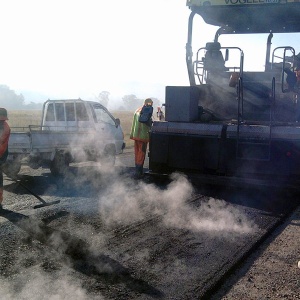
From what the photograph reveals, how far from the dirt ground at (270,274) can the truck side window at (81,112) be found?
7176 millimetres

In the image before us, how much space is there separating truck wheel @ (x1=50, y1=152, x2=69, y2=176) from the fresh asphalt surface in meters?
→ 1.42

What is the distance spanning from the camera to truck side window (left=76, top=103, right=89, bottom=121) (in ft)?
37.8

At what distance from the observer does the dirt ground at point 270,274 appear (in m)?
3.73

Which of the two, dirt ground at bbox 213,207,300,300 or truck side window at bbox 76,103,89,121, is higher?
truck side window at bbox 76,103,89,121

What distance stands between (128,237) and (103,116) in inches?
286

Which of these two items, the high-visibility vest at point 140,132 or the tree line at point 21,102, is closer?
the high-visibility vest at point 140,132

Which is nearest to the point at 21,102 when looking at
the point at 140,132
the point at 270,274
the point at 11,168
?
the point at 11,168

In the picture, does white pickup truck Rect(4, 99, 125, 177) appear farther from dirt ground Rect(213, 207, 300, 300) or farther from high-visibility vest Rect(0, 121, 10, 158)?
dirt ground Rect(213, 207, 300, 300)

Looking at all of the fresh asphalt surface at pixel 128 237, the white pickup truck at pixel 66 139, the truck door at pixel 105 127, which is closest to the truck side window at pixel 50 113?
the white pickup truck at pixel 66 139

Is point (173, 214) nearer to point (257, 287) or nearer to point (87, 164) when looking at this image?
point (257, 287)

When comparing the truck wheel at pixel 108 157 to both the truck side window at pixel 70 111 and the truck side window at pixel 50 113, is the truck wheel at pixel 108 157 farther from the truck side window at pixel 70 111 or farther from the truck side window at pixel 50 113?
the truck side window at pixel 50 113

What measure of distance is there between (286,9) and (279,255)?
226 inches

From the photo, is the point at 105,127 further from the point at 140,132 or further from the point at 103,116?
the point at 140,132

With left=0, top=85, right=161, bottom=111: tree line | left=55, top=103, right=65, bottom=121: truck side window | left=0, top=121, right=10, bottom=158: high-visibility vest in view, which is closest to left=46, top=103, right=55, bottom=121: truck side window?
left=55, top=103, right=65, bottom=121: truck side window
